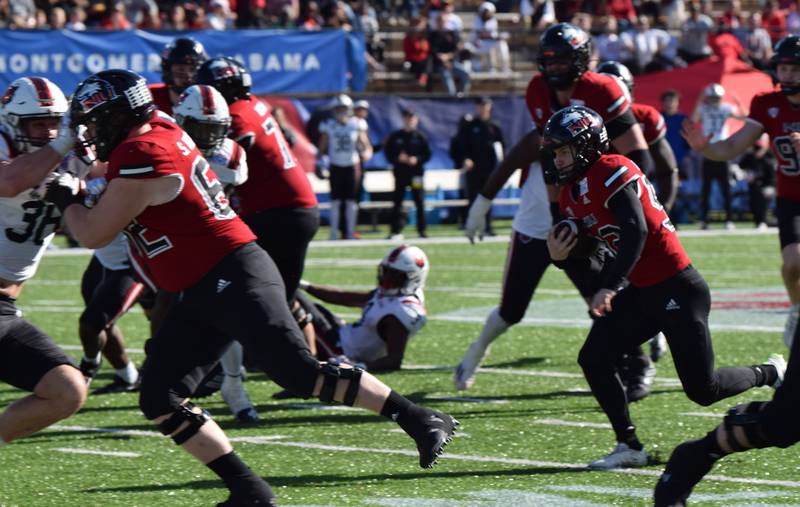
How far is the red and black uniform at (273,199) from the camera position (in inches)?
303

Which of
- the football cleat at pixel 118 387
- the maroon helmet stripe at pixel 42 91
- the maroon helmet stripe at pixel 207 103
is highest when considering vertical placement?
the maroon helmet stripe at pixel 42 91

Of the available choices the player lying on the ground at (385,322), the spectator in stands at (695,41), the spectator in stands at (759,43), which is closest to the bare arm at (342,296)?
the player lying on the ground at (385,322)

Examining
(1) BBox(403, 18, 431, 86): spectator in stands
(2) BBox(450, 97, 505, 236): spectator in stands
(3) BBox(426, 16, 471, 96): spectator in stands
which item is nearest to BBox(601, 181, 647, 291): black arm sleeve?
(2) BBox(450, 97, 505, 236): spectator in stands

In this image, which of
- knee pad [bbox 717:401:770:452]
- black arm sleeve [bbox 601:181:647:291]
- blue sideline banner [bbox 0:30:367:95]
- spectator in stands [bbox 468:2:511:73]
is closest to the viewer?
knee pad [bbox 717:401:770:452]

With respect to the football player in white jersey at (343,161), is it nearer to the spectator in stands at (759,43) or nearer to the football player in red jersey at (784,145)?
the spectator in stands at (759,43)

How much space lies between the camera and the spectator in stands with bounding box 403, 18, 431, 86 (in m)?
24.3

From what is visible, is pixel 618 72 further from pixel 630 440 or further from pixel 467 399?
pixel 630 440

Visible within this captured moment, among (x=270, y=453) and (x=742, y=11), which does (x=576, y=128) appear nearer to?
(x=270, y=453)

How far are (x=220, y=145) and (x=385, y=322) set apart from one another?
2.41 meters

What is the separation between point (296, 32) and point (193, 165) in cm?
1641

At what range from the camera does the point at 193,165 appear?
17.3ft

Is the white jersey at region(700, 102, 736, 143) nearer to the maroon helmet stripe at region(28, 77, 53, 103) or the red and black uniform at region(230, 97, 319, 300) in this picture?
the red and black uniform at region(230, 97, 319, 300)

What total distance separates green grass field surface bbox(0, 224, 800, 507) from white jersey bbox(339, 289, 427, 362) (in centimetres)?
24

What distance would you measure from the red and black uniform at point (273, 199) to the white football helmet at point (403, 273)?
1.49 metres
